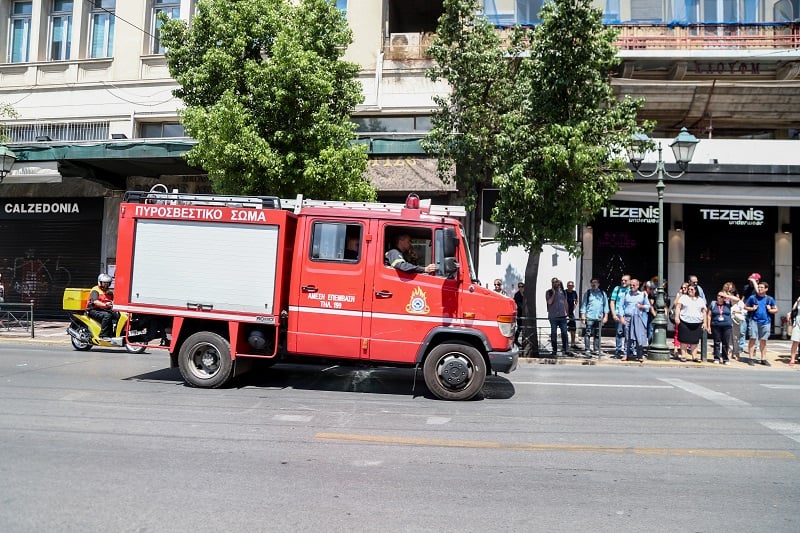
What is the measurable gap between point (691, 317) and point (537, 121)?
20.3 ft

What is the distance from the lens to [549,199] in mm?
12750

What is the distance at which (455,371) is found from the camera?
24.8 feet

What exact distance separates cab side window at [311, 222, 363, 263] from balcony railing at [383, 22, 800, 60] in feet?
47.0

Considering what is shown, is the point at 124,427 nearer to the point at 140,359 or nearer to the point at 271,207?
the point at 271,207

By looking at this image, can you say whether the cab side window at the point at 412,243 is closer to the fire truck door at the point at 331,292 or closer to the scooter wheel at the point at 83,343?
the fire truck door at the point at 331,292

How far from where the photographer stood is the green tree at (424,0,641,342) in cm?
1216

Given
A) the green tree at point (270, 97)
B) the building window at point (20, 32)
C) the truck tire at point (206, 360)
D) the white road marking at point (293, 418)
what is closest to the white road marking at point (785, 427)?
the white road marking at point (293, 418)

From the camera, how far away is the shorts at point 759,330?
13172 mm

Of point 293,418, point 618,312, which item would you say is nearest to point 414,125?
point 618,312

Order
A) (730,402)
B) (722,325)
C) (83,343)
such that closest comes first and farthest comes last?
(730,402) < (83,343) < (722,325)

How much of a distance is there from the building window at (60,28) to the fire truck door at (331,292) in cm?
1988

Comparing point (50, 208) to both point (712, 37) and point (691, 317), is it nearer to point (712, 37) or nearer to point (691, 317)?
point (691, 317)

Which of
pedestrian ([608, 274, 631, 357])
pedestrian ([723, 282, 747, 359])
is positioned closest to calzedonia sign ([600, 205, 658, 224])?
pedestrian ([723, 282, 747, 359])

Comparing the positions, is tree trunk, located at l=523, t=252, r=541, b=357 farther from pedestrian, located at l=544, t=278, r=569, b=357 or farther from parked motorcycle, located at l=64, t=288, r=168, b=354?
parked motorcycle, located at l=64, t=288, r=168, b=354
